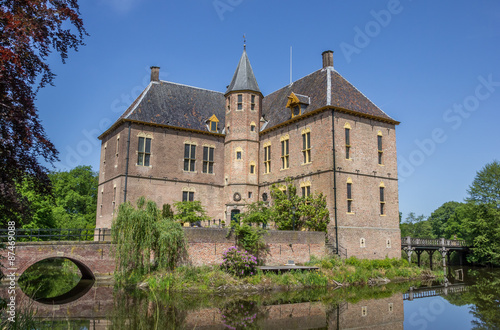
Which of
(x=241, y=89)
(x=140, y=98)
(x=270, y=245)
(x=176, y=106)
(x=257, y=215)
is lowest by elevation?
(x=270, y=245)

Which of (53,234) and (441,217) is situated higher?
(441,217)

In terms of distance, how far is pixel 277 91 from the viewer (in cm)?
3272

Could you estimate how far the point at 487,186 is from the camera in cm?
3947

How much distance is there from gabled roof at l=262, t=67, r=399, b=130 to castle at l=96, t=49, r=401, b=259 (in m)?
0.09

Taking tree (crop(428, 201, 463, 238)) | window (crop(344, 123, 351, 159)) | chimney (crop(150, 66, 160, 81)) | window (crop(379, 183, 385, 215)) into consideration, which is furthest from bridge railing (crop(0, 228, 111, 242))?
tree (crop(428, 201, 463, 238))

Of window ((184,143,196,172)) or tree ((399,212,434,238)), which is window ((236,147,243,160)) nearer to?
window ((184,143,196,172))

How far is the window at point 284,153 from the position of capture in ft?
88.8

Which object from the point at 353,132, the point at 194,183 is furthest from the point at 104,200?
the point at 353,132

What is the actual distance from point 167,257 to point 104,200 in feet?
38.4

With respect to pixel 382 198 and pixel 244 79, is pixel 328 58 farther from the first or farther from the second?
pixel 382 198

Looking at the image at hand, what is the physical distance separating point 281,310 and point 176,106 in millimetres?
18891

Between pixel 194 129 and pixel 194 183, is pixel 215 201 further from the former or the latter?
pixel 194 129

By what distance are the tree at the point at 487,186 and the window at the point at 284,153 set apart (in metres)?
23.0

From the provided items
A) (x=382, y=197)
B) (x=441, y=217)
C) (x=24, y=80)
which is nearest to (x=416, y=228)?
(x=441, y=217)
